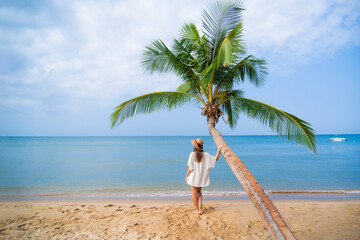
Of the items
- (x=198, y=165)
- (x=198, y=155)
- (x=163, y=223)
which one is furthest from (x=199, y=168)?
(x=163, y=223)

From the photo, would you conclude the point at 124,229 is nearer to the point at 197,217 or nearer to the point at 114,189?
the point at 197,217

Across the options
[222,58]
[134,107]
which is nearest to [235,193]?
[134,107]

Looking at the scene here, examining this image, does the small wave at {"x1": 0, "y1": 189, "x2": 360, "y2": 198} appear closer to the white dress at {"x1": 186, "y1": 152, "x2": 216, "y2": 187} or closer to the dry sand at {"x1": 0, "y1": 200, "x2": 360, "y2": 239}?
the dry sand at {"x1": 0, "y1": 200, "x2": 360, "y2": 239}

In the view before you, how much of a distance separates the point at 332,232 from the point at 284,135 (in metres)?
2.28

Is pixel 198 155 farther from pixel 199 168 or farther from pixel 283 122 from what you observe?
pixel 283 122

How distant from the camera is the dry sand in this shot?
4270 mm

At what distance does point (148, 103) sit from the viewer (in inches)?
254

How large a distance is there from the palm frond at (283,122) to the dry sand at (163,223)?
179 cm

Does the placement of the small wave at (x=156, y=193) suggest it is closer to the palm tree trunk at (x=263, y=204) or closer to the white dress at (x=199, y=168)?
the white dress at (x=199, y=168)

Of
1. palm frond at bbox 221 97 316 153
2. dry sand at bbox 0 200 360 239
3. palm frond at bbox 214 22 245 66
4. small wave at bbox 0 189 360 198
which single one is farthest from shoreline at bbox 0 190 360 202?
palm frond at bbox 214 22 245 66

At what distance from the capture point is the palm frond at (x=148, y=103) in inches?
241

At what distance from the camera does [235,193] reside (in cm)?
888

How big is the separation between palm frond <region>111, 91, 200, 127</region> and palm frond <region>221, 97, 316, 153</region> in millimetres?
1673

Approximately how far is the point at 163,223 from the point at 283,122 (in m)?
3.89
